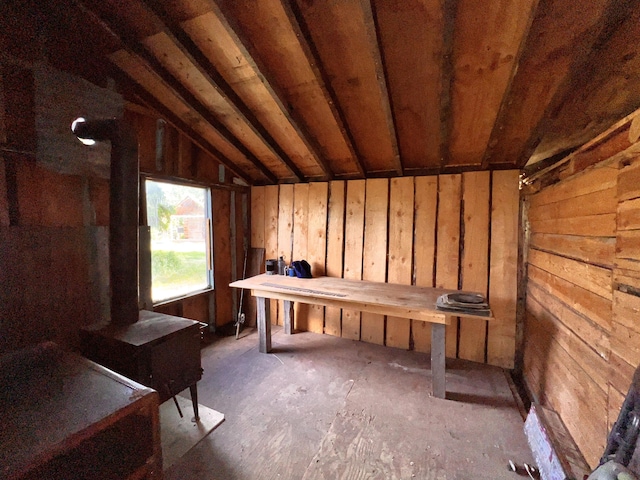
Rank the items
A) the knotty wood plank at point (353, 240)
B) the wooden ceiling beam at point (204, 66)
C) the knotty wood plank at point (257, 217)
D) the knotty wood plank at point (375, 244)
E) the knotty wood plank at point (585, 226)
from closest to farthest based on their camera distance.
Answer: the knotty wood plank at point (585, 226) < the wooden ceiling beam at point (204, 66) < the knotty wood plank at point (375, 244) < the knotty wood plank at point (353, 240) < the knotty wood plank at point (257, 217)

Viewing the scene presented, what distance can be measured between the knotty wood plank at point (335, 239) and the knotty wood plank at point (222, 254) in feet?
4.94

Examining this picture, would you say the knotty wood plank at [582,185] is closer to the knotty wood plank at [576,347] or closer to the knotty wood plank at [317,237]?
the knotty wood plank at [576,347]

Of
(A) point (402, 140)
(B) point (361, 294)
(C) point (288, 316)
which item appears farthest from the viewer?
(C) point (288, 316)

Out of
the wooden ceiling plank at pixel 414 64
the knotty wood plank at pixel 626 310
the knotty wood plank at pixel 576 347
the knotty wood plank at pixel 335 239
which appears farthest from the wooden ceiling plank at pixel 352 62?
the knotty wood plank at pixel 576 347

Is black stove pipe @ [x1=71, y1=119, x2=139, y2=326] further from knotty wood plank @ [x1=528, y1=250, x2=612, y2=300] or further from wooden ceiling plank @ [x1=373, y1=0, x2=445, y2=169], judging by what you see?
knotty wood plank @ [x1=528, y1=250, x2=612, y2=300]

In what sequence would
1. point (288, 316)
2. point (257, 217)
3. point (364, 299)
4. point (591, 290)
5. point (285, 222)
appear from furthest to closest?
1. point (257, 217)
2. point (285, 222)
3. point (288, 316)
4. point (364, 299)
5. point (591, 290)

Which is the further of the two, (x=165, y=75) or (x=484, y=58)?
(x=165, y=75)

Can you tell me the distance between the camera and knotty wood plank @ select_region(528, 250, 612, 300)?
4.54 feet

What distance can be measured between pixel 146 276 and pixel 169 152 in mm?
1377

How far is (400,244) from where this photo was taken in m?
3.14

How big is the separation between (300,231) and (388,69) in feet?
7.41

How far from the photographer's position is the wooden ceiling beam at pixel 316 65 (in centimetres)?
168

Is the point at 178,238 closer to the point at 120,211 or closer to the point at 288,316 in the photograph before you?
the point at 120,211

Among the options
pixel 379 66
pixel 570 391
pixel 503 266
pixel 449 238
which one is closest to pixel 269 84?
pixel 379 66
